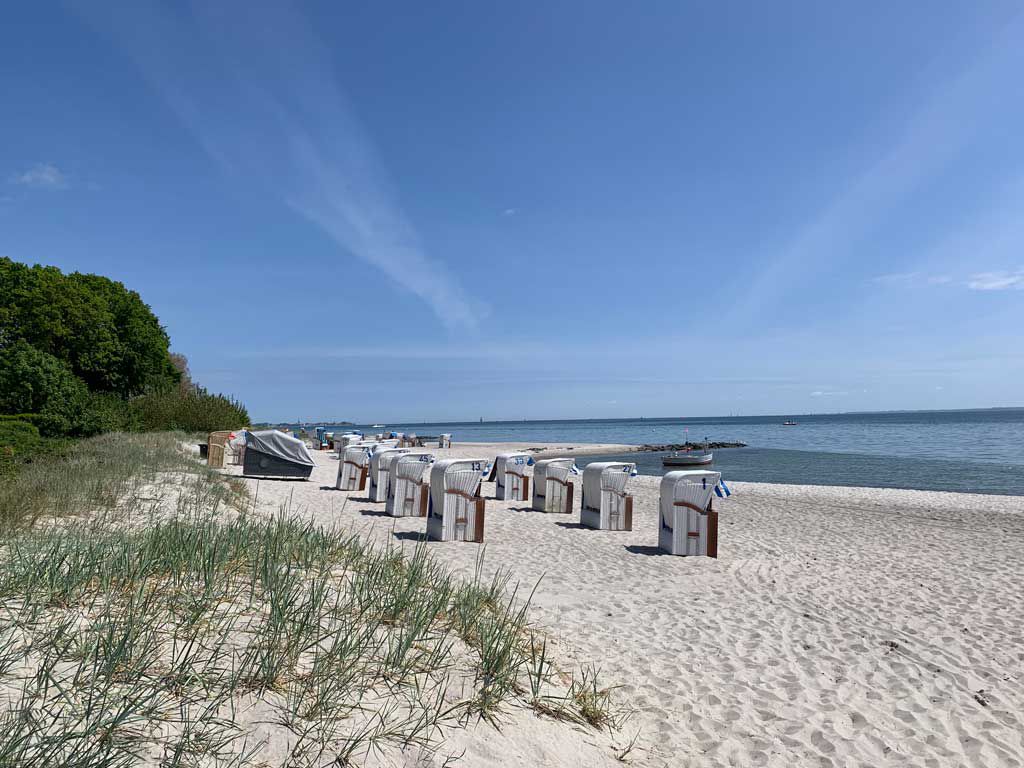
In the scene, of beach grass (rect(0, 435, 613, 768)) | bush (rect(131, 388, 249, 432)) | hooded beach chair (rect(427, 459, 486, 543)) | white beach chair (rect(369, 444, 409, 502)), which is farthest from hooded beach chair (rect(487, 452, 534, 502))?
bush (rect(131, 388, 249, 432))

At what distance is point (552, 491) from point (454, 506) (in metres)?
4.34

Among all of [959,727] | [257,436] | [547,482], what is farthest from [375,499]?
[959,727]

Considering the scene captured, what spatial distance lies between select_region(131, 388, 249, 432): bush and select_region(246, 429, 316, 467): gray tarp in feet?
42.7

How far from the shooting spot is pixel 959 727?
4105 millimetres

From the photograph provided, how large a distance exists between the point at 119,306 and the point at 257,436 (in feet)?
83.1

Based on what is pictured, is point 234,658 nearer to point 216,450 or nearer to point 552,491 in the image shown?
point 552,491

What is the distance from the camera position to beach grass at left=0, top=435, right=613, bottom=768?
8.46 ft

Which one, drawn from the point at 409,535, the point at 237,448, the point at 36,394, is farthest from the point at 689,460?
the point at 36,394

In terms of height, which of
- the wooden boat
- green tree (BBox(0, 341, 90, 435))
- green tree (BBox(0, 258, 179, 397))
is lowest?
the wooden boat

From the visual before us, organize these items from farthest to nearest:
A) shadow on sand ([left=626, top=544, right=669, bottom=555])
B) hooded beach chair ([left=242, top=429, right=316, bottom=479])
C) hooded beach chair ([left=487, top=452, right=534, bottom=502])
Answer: hooded beach chair ([left=242, top=429, right=316, bottom=479]) < hooded beach chair ([left=487, top=452, right=534, bottom=502]) < shadow on sand ([left=626, top=544, right=669, bottom=555])

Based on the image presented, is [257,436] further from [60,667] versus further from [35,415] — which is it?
[60,667]

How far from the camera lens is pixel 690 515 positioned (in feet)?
30.9

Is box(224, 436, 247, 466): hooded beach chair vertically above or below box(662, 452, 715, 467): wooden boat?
above

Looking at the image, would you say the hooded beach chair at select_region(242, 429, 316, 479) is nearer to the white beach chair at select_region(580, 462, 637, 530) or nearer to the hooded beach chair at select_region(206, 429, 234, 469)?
the hooded beach chair at select_region(206, 429, 234, 469)
